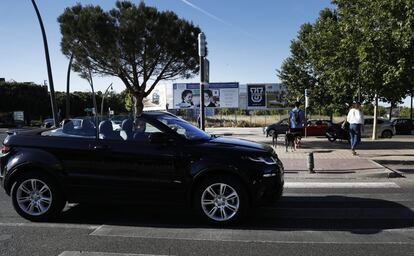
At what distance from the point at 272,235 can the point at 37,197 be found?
11.0ft

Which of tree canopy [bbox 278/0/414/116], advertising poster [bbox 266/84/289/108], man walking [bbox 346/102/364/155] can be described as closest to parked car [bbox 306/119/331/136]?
tree canopy [bbox 278/0/414/116]

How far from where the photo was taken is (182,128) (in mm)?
7312

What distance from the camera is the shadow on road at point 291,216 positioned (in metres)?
6.60

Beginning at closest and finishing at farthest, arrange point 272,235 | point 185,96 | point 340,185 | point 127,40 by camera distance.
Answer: point 272,235 < point 340,185 < point 127,40 < point 185,96

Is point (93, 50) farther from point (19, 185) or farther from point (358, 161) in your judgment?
point (19, 185)

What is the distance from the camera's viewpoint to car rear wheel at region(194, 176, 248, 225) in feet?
21.4

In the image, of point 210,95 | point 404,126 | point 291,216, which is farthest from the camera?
point 210,95

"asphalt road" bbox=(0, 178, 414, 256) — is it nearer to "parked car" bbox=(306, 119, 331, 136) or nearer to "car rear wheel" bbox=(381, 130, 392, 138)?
"parked car" bbox=(306, 119, 331, 136)

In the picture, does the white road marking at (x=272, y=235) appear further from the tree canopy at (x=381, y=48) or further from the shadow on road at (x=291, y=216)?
the tree canopy at (x=381, y=48)

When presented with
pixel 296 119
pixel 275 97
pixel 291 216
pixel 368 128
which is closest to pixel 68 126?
pixel 291 216

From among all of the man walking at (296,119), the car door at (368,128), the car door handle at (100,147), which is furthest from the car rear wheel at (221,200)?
the car door at (368,128)

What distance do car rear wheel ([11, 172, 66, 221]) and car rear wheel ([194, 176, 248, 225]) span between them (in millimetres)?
2026

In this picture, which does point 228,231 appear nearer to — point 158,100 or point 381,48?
point 381,48

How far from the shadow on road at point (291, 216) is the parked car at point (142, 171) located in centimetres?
33
